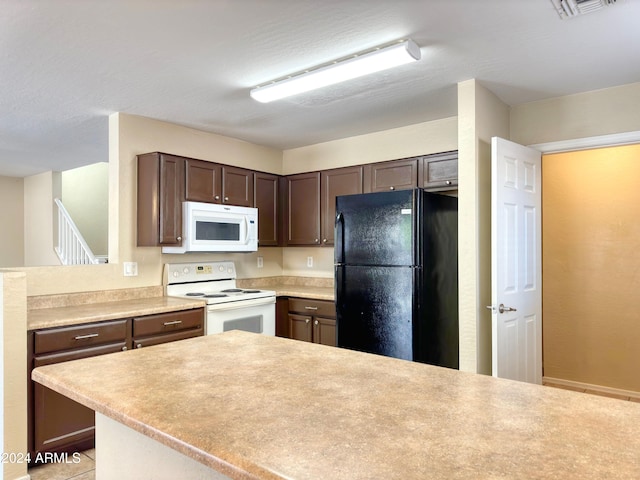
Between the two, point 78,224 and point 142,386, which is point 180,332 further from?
point 78,224

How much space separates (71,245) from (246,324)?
2992 millimetres

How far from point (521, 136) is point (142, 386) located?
3178mm

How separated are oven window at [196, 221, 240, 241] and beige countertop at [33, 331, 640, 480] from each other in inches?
86.6

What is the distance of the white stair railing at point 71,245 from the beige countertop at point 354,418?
13.5 feet

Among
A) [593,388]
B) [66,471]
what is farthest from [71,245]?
[593,388]

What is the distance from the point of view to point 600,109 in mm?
2984

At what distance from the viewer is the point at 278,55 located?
241 cm

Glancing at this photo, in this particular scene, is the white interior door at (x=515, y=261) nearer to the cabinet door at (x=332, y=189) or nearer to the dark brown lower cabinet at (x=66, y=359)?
the cabinet door at (x=332, y=189)

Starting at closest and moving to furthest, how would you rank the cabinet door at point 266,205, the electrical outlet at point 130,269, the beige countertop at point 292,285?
1. the electrical outlet at point 130,269
2. the beige countertop at point 292,285
3. the cabinet door at point 266,205

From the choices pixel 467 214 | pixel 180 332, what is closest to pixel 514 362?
pixel 467 214

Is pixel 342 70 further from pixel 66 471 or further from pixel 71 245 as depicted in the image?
pixel 71 245

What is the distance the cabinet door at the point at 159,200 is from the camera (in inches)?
135

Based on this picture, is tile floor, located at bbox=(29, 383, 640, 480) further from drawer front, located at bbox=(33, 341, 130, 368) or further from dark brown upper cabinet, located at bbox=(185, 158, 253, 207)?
dark brown upper cabinet, located at bbox=(185, 158, 253, 207)

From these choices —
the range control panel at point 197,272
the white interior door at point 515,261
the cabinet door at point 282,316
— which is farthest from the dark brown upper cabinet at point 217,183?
the white interior door at point 515,261
